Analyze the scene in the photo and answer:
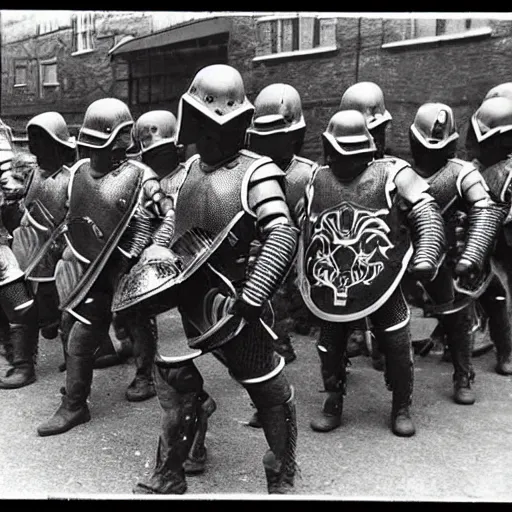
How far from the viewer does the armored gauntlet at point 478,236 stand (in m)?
3.58

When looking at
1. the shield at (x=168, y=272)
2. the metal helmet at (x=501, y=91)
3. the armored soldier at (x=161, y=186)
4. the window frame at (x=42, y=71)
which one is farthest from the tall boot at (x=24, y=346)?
the metal helmet at (x=501, y=91)

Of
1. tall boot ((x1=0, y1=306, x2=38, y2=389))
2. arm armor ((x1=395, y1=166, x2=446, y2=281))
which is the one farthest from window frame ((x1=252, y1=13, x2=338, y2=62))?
tall boot ((x1=0, y1=306, x2=38, y2=389))

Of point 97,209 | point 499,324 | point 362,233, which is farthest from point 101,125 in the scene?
point 499,324

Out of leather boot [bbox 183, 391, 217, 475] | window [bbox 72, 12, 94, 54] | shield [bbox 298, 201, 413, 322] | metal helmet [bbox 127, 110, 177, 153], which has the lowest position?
leather boot [bbox 183, 391, 217, 475]

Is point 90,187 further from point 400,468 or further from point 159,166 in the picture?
point 400,468

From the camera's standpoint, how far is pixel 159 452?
118 inches

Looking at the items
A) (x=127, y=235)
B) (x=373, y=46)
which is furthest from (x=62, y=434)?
(x=373, y=46)

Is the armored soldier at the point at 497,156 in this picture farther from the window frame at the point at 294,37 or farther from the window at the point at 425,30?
the window frame at the point at 294,37

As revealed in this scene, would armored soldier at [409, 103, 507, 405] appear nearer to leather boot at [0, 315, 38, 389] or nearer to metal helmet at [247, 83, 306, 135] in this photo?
metal helmet at [247, 83, 306, 135]

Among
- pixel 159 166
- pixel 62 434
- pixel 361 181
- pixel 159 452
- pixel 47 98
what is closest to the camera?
pixel 159 452

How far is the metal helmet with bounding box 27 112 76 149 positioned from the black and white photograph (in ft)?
0.06

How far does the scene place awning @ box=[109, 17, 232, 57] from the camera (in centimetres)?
434

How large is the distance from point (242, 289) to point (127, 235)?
121cm

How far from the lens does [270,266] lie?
8.45 feet
